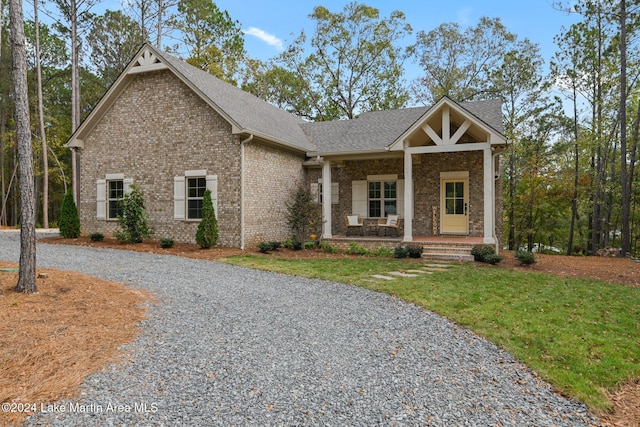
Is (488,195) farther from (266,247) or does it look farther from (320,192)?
(266,247)

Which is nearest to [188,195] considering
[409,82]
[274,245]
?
[274,245]

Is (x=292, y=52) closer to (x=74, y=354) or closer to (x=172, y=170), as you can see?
(x=172, y=170)

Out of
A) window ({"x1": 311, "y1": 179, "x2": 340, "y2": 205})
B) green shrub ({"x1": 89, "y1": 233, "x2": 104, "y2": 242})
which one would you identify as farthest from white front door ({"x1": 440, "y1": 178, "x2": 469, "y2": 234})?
green shrub ({"x1": 89, "y1": 233, "x2": 104, "y2": 242})

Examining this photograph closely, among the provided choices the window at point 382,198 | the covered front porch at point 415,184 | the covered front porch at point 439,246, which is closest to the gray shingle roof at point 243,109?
the covered front porch at point 415,184

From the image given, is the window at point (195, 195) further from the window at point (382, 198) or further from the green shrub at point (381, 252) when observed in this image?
the window at point (382, 198)

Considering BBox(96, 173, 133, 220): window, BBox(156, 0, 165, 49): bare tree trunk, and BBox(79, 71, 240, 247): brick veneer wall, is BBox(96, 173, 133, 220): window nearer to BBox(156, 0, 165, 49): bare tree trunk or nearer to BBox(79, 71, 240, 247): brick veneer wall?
BBox(79, 71, 240, 247): brick veneer wall

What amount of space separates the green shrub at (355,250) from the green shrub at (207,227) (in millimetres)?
4147

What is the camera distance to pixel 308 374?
353 cm

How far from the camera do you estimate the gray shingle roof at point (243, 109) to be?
488 inches

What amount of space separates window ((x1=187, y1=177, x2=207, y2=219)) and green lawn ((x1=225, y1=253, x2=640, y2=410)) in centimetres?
346

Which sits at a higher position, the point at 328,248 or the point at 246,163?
the point at 246,163

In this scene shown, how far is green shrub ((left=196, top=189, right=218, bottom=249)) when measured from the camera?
11.9 metres

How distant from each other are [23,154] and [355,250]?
346 inches

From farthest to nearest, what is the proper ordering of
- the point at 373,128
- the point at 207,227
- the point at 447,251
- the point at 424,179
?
the point at 373,128 < the point at 424,179 < the point at 207,227 < the point at 447,251
